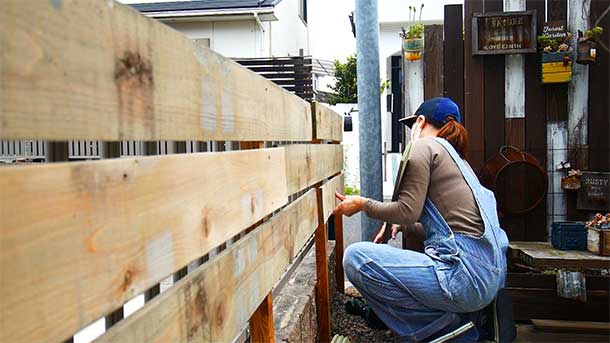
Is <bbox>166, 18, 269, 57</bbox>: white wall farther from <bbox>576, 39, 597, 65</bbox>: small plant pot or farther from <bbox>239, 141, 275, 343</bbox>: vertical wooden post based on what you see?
<bbox>239, 141, 275, 343</bbox>: vertical wooden post

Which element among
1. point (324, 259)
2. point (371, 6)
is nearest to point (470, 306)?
point (324, 259)

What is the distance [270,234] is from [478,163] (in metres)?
3.21

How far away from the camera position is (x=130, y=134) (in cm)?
99

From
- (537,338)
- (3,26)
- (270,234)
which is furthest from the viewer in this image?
(537,338)

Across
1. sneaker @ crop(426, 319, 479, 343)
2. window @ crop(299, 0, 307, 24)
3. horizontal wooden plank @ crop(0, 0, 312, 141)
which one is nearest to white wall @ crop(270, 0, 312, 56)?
window @ crop(299, 0, 307, 24)

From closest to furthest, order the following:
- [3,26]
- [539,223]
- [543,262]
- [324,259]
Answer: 1. [3,26]
2. [324,259]
3. [543,262]
4. [539,223]

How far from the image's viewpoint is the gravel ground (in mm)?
3971

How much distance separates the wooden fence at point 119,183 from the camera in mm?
709

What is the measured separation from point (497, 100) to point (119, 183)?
14.3 feet

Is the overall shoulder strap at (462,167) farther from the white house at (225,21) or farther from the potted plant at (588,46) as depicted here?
the white house at (225,21)

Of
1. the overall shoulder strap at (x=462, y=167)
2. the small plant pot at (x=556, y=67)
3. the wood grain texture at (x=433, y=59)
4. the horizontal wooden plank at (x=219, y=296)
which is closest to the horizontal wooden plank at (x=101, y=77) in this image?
the horizontal wooden plank at (x=219, y=296)

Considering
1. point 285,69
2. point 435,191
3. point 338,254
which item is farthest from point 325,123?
point 285,69

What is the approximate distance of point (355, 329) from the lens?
162 inches

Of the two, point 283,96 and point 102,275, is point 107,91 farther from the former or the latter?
point 283,96
